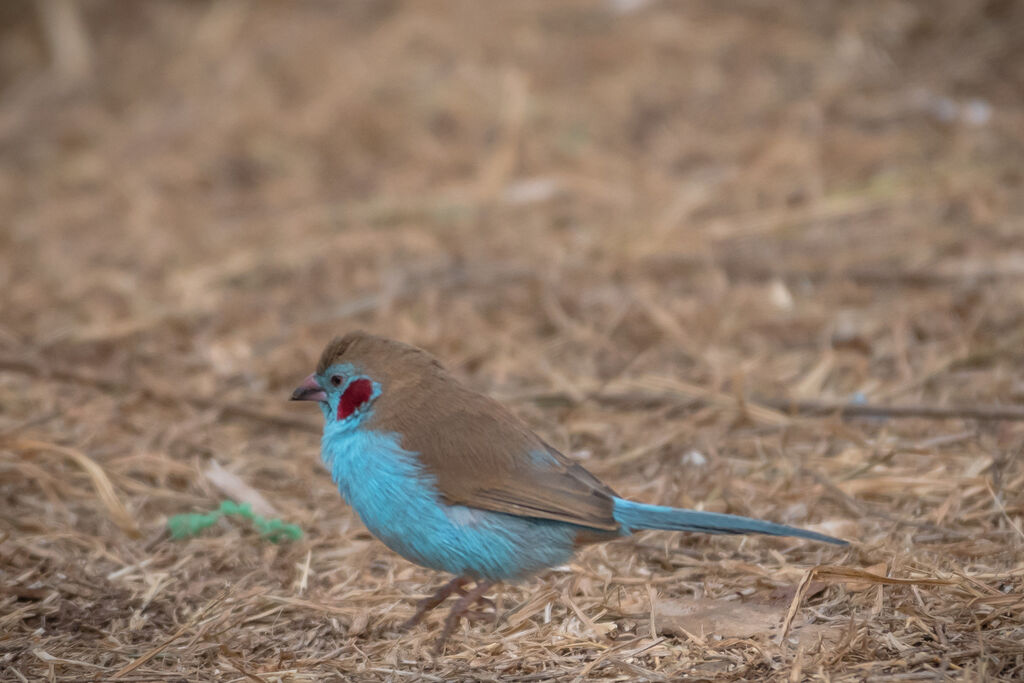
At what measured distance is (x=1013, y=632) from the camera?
3.19 m

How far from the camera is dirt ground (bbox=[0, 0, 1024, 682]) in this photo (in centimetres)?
350

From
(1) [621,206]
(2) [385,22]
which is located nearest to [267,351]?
(1) [621,206]

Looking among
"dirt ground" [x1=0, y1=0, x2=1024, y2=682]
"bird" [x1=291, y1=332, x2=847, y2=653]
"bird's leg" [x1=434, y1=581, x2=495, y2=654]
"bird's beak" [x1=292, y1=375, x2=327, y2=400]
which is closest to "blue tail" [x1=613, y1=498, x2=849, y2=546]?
"bird" [x1=291, y1=332, x2=847, y2=653]

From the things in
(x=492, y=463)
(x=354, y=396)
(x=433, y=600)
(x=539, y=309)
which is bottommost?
(x=433, y=600)

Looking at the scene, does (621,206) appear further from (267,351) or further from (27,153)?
(27,153)

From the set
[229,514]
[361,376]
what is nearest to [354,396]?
[361,376]

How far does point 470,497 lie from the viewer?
3.44 meters

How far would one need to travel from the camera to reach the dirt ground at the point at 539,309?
3500 millimetres

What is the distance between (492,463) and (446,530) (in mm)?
241

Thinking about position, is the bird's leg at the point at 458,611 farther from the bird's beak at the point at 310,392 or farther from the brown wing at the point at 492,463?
the bird's beak at the point at 310,392

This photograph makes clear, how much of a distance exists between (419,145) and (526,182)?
987 mm

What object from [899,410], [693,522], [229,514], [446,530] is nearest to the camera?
[693,522]

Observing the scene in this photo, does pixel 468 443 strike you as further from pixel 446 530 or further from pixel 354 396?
pixel 354 396

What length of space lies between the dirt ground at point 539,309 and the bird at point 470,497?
0.80 feet
